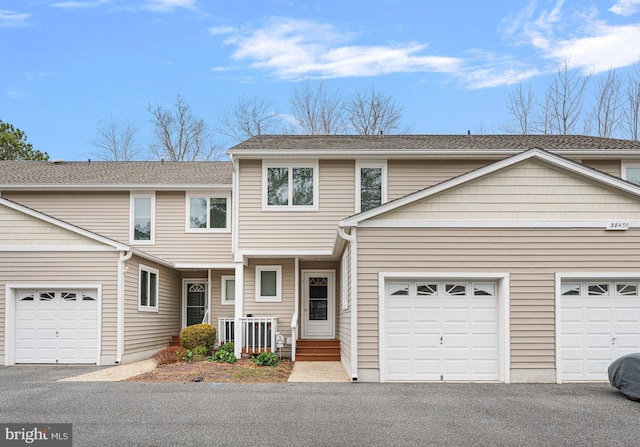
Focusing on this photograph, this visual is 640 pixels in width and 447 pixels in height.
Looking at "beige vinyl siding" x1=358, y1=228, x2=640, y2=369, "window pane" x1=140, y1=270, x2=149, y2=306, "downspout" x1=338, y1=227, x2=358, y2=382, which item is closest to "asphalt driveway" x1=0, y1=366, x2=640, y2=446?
"downspout" x1=338, y1=227, x2=358, y2=382

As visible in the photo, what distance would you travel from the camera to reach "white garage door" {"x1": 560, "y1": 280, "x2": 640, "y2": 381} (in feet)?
40.7

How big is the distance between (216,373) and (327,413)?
5037 millimetres

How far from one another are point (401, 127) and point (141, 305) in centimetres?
2014

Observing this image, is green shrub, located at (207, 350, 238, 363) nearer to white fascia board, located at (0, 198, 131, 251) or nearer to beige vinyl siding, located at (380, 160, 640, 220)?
white fascia board, located at (0, 198, 131, 251)

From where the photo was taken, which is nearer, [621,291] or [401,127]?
[621,291]

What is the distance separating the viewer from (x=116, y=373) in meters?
13.6

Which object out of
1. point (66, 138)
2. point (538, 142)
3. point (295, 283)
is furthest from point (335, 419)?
point (66, 138)

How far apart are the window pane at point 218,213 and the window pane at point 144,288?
A: 2.91 metres

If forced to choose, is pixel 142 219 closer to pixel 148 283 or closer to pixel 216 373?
pixel 148 283

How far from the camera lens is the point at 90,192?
773 inches

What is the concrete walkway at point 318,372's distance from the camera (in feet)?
42.2

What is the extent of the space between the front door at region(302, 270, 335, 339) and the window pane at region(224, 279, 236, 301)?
278cm

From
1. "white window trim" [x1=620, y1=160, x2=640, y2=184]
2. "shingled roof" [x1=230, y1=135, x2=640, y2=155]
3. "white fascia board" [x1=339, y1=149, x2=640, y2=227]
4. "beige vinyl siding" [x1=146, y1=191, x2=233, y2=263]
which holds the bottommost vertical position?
"beige vinyl siding" [x1=146, y1=191, x2=233, y2=263]

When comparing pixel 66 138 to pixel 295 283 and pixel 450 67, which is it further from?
pixel 295 283
